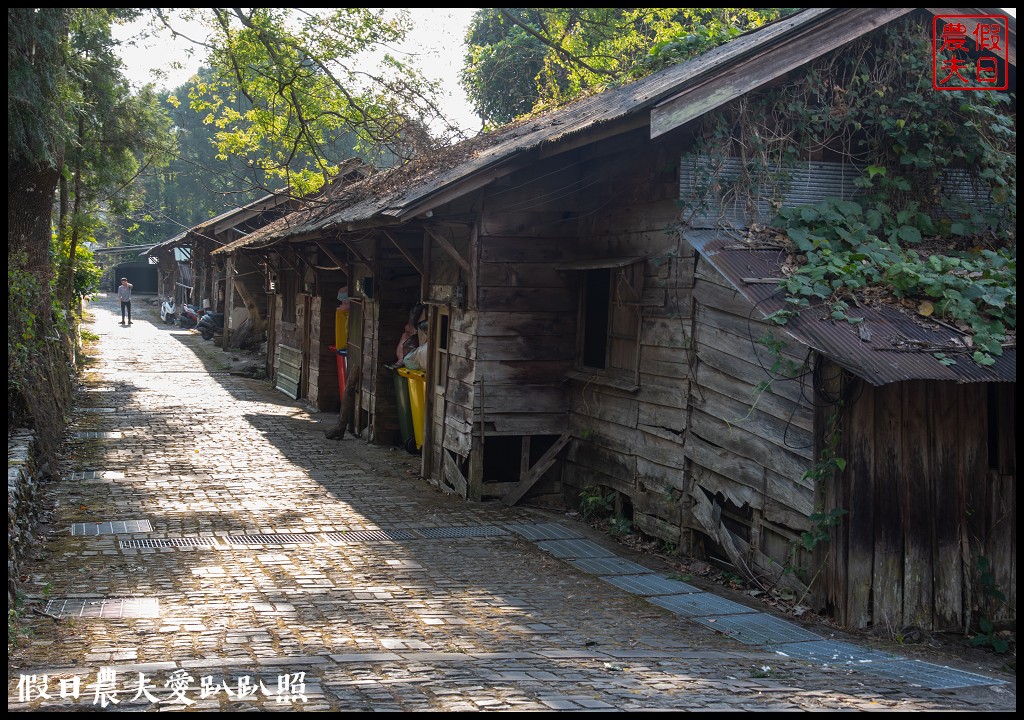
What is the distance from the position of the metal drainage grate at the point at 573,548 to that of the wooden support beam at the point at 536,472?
1.43 meters

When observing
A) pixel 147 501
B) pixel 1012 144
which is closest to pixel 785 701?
pixel 1012 144

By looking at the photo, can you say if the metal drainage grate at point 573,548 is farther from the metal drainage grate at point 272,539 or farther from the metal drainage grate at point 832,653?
the metal drainage grate at point 832,653

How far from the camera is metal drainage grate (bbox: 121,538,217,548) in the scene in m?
8.34

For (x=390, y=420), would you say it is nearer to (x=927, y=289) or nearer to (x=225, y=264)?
(x=927, y=289)

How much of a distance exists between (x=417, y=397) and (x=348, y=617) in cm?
678

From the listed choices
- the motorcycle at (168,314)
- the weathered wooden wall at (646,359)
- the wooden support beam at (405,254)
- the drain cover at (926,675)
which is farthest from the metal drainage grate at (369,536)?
the motorcycle at (168,314)

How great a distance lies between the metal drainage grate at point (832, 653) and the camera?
5.84 meters

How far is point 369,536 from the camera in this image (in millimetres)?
9031

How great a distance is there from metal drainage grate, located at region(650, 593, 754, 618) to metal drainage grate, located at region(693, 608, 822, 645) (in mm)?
118

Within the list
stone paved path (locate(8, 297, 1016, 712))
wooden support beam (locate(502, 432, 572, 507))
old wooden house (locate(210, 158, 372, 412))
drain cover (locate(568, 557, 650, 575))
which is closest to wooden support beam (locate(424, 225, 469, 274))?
wooden support beam (locate(502, 432, 572, 507))

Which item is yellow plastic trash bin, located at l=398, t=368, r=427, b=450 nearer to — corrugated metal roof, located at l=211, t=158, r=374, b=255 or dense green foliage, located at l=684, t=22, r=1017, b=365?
corrugated metal roof, located at l=211, t=158, r=374, b=255

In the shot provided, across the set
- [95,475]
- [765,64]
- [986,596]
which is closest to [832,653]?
[986,596]

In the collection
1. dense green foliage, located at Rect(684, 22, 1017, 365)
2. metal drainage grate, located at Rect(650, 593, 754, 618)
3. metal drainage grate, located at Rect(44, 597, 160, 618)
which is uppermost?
dense green foliage, located at Rect(684, 22, 1017, 365)

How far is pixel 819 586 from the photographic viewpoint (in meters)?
6.93
